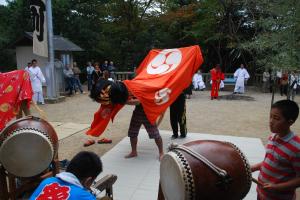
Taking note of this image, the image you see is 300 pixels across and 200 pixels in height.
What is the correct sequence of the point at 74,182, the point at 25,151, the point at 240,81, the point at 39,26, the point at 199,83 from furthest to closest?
the point at 199,83 → the point at 240,81 → the point at 39,26 → the point at 25,151 → the point at 74,182

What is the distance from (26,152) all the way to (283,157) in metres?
2.11

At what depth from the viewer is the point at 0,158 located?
296 centimetres

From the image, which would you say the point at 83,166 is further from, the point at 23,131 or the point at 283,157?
the point at 283,157

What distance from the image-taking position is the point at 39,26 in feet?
34.1

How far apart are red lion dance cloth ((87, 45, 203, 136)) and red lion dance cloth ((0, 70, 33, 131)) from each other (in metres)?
1.37

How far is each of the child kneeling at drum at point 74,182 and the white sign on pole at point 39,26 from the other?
29.3 ft

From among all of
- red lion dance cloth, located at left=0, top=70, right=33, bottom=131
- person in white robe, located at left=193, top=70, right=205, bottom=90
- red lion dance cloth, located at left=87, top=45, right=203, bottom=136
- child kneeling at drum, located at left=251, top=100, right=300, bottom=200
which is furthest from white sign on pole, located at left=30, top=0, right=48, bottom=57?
child kneeling at drum, located at left=251, top=100, right=300, bottom=200

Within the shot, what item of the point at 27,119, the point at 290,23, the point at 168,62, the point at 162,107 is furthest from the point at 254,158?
the point at 27,119

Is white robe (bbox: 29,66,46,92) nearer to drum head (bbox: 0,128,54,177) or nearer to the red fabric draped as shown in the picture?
the red fabric draped

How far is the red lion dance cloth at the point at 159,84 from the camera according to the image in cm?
470

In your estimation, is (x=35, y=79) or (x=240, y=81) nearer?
(x=35, y=79)

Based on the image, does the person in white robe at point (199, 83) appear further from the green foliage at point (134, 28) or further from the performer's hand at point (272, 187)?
the performer's hand at point (272, 187)

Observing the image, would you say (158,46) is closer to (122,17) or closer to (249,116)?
(122,17)

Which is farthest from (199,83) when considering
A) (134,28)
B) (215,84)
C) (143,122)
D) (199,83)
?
(143,122)
